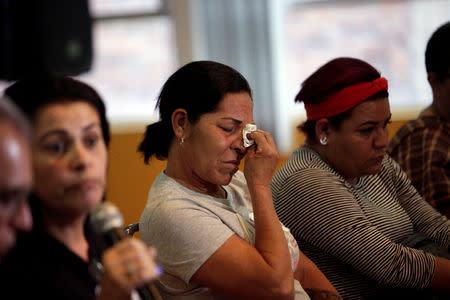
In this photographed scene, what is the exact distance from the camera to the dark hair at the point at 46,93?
3.59ft

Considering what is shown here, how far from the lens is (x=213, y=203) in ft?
5.26

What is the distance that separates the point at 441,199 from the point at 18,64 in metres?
1.87

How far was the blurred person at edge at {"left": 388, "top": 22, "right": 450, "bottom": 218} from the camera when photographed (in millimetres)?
2281

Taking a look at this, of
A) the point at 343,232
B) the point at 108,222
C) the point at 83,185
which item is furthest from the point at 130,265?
the point at 343,232

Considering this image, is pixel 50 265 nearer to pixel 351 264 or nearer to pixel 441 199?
pixel 351 264

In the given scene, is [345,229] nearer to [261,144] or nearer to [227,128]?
[261,144]

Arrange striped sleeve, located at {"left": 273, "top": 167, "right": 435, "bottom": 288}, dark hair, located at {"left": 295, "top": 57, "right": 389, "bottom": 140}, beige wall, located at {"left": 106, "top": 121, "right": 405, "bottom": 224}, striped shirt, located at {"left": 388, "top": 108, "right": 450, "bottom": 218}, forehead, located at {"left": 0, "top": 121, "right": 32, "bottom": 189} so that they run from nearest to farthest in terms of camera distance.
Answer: forehead, located at {"left": 0, "top": 121, "right": 32, "bottom": 189}, striped sleeve, located at {"left": 273, "top": 167, "right": 435, "bottom": 288}, dark hair, located at {"left": 295, "top": 57, "right": 389, "bottom": 140}, striped shirt, located at {"left": 388, "top": 108, "right": 450, "bottom": 218}, beige wall, located at {"left": 106, "top": 121, "right": 405, "bottom": 224}

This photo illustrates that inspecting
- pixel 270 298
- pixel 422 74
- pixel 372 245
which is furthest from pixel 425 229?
pixel 422 74

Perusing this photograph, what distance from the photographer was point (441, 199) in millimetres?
2301

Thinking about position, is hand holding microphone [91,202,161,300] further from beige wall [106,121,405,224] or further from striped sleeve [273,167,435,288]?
beige wall [106,121,405,224]

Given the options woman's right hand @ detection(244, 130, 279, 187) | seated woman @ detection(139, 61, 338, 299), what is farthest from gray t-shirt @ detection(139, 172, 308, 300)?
woman's right hand @ detection(244, 130, 279, 187)

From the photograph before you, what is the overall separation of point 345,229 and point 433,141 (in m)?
0.74

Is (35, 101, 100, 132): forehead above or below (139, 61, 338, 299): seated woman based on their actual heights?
above

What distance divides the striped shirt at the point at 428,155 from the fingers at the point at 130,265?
5.61 ft
